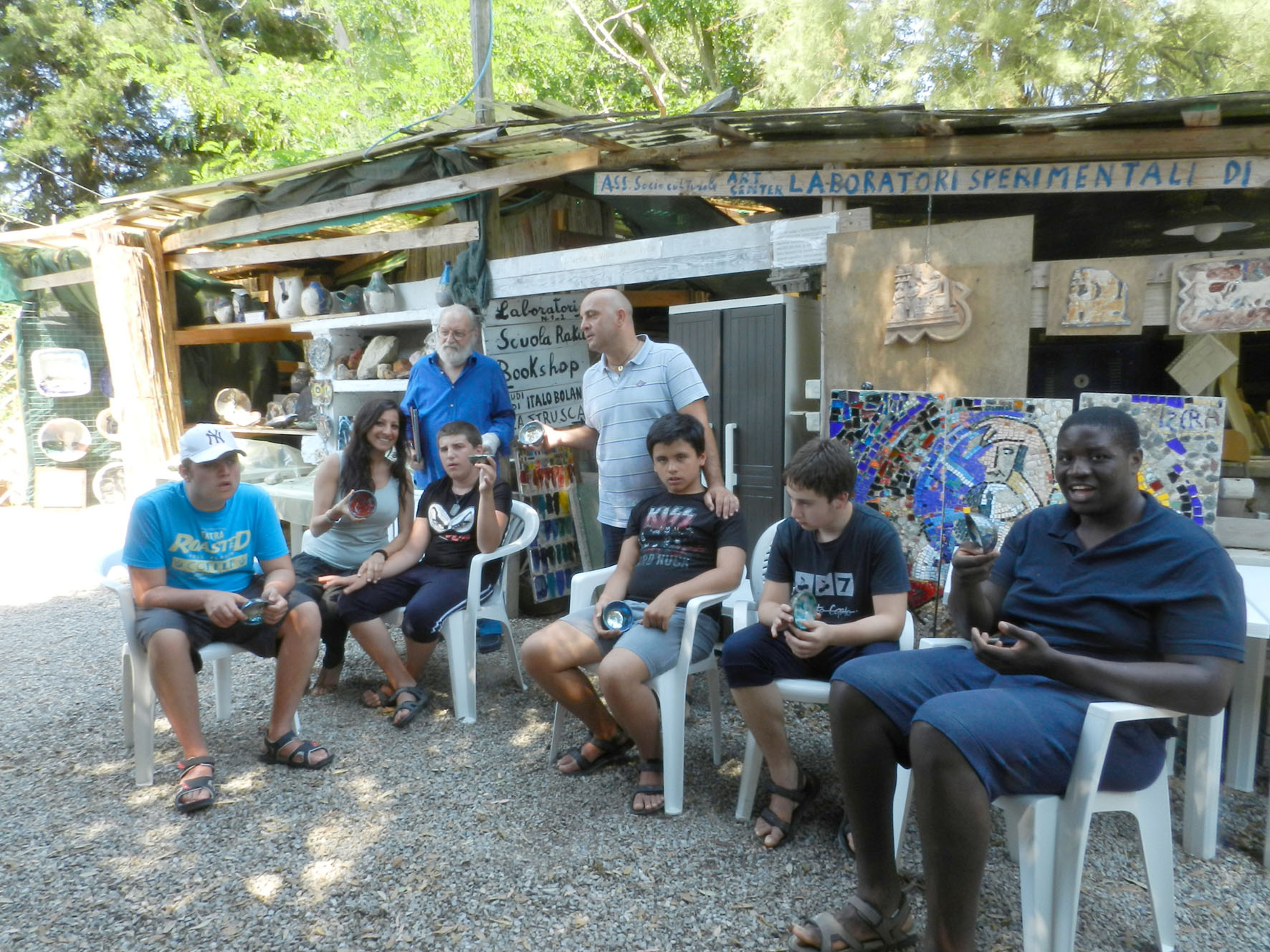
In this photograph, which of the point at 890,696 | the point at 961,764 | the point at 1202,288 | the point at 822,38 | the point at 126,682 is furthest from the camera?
the point at 822,38

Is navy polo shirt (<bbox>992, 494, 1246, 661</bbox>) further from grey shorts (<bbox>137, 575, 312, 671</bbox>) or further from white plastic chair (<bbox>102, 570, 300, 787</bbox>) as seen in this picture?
white plastic chair (<bbox>102, 570, 300, 787</bbox>)

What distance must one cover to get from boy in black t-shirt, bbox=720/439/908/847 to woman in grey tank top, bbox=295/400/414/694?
1832 millimetres

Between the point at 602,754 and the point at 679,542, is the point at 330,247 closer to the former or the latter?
the point at 679,542

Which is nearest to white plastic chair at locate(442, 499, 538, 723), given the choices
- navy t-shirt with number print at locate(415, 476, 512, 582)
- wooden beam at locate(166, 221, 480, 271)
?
navy t-shirt with number print at locate(415, 476, 512, 582)

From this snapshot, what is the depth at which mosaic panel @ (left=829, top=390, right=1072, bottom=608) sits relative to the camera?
10.2 ft

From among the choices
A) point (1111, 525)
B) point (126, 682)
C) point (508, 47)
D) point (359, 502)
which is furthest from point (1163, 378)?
point (508, 47)

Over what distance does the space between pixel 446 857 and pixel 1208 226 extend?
A: 12.7 ft

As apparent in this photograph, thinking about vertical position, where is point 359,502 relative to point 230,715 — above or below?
above

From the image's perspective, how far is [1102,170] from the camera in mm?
3293

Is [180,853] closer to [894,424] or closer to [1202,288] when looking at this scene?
[894,424]

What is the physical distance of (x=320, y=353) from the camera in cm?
579

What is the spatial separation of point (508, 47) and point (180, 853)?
10677 millimetres

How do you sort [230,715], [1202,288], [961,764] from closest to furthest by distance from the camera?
1. [961,764]
2. [1202,288]
3. [230,715]

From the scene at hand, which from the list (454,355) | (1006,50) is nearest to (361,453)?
(454,355)
